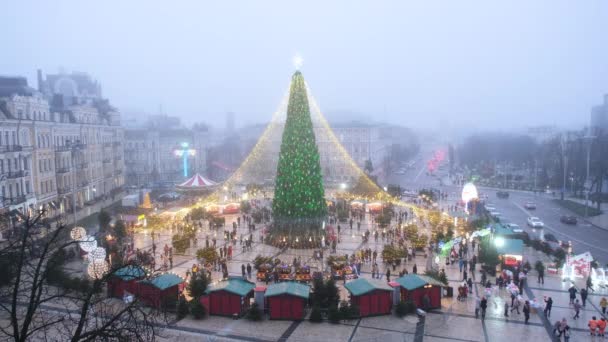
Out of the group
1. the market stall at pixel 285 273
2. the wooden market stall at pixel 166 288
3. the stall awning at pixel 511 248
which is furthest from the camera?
the stall awning at pixel 511 248

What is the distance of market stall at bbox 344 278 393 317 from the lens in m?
18.5

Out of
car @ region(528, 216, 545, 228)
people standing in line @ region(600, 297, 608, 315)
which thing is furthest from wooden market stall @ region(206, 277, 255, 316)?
car @ region(528, 216, 545, 228)

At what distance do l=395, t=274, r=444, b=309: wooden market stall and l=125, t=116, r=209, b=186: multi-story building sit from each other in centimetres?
5622

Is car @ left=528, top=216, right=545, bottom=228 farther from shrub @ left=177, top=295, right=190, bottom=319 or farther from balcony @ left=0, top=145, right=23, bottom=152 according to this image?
balcony @ left=0, top=145, right=23, bottom=152

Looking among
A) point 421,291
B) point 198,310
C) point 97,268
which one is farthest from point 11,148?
point 421,291

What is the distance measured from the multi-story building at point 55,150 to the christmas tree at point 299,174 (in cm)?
1675

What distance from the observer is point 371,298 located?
18625mm

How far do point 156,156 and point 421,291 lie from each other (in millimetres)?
64977

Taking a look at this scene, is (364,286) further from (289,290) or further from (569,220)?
(569,220)

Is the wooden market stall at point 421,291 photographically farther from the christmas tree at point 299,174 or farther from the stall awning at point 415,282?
the christmas tree at point 299,174

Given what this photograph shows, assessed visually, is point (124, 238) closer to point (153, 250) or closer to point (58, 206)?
point (153, 250)

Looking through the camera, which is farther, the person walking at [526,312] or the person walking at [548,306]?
the person walking at [548,306]

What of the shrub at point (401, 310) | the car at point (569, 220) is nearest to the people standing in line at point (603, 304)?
the shrub at point (401, 310)

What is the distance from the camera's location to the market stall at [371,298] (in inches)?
728
